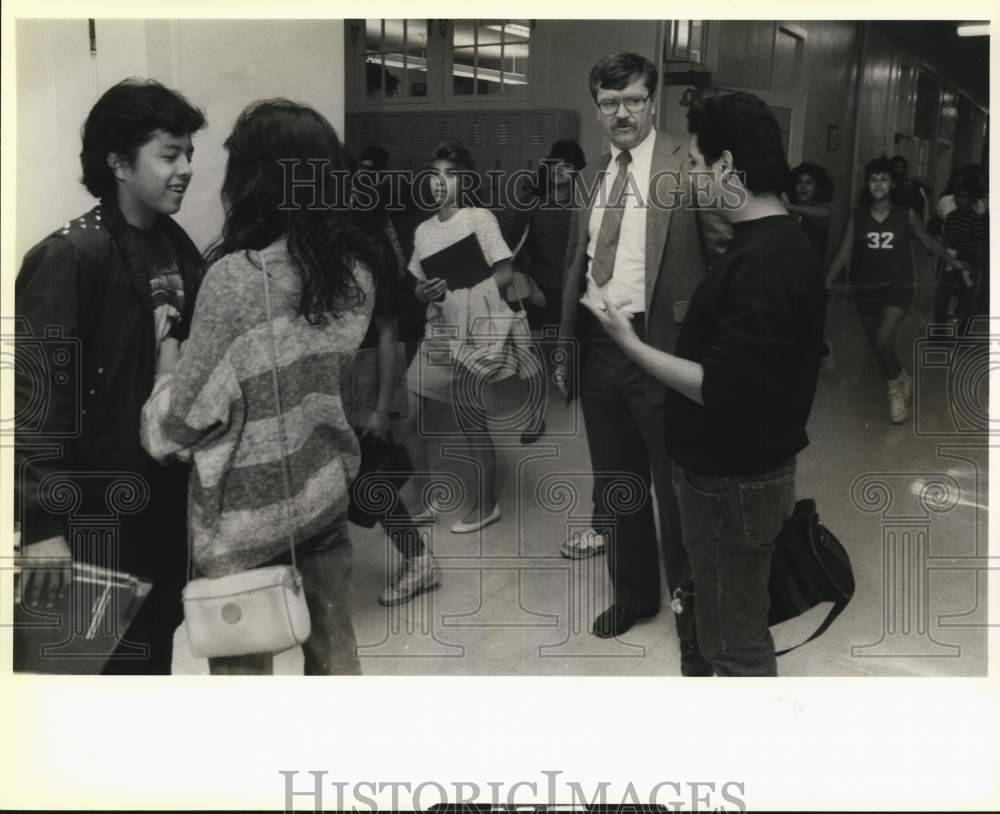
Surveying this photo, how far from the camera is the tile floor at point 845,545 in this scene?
3.34m

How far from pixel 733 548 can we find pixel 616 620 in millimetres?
451

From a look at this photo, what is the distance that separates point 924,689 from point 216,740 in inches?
88.2

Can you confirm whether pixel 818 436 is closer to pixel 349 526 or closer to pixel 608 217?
pixel 608 217

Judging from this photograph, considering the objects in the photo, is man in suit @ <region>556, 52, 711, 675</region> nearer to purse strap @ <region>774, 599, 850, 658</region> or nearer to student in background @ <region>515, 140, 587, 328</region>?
student in background @ <region>515, 140, 587, 328</region>

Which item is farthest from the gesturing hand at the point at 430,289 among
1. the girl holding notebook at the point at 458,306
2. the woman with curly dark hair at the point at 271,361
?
the woman with curly dark hair at the point at 271,361

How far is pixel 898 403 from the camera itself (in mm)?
3344

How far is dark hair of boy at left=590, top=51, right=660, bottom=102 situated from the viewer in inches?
127

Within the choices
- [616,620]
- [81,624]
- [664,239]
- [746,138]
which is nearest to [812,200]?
[746,138]

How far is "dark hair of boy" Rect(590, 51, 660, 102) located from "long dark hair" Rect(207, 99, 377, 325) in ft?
2.62

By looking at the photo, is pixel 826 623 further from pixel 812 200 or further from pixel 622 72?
pixel 622 72

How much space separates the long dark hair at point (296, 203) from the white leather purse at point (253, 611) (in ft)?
0.38

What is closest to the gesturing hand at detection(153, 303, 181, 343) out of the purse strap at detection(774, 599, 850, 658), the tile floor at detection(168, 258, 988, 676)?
the tile floor at detection(168, 258, 988, 676)

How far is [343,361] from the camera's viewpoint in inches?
128

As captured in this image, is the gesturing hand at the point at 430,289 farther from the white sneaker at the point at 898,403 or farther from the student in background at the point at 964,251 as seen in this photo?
the student in background at the point at 964,251
